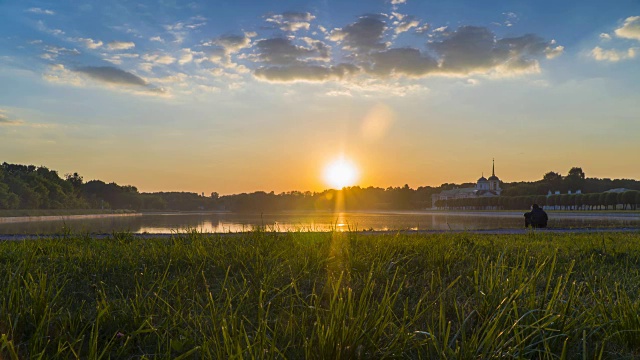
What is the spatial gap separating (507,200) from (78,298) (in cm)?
9301

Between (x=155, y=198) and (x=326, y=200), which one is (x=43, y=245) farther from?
(x=326, y=200)

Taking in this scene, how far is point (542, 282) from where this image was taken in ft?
17.4

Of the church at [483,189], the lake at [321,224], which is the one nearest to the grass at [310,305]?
the lake at [321,224]

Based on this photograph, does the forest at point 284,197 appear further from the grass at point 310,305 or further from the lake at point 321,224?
the grass at point 310,305

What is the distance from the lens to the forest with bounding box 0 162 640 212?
73.9 m

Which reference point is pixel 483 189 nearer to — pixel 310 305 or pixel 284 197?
pixel 284 197

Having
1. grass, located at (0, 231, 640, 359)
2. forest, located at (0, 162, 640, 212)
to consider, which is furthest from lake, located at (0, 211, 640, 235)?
forest, located at (0, 162, 640, 212)

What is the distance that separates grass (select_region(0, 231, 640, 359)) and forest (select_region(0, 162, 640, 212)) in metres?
73.1

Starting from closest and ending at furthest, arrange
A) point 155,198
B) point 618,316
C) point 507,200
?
point 618,316, point 507,200, point 155,198

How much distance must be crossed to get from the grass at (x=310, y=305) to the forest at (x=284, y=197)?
73.1 meters

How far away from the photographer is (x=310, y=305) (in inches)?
151

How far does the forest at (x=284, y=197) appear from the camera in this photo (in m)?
73.9

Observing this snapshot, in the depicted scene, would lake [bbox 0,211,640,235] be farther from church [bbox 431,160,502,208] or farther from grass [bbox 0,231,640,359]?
church [bbox 431,160,502,208]

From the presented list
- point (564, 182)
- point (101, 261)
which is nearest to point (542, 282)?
point (101, 261)
